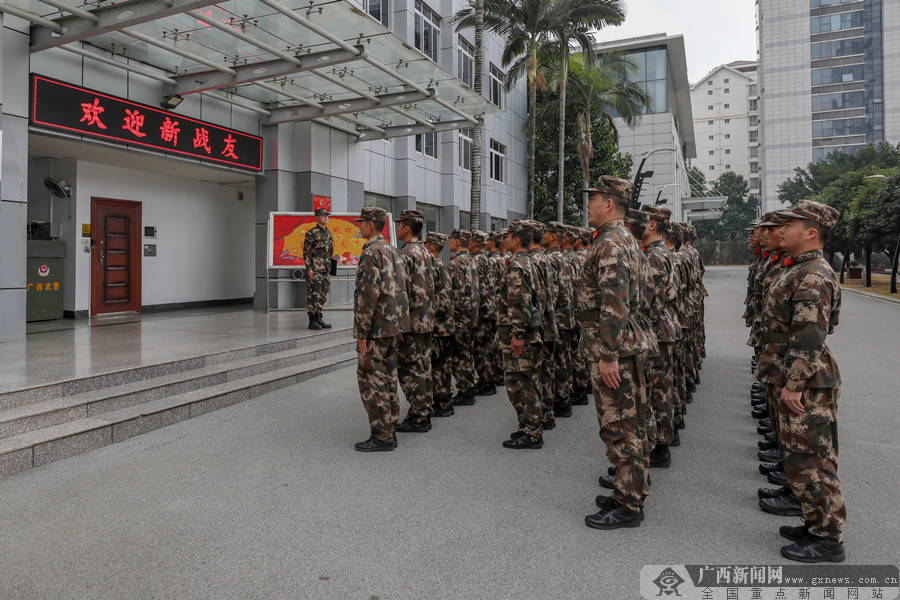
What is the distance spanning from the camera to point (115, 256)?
37.8ft

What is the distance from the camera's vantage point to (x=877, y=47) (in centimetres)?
7588

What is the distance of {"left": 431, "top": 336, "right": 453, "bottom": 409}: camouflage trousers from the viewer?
242 inches

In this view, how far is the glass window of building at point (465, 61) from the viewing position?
2095cm

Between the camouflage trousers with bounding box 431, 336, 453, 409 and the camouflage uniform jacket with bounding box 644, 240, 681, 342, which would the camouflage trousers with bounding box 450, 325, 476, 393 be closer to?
→ the camouflage trousers with bounding box 431, 336, 453, 409

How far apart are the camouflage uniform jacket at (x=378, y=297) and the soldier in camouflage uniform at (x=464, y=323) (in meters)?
1.69

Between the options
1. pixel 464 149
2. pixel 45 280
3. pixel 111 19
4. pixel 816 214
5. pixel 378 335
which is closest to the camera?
pixel 816 214

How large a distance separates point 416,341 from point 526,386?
3.74 ft

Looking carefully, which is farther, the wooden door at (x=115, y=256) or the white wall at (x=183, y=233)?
the wooden door at (x=115, y=256)

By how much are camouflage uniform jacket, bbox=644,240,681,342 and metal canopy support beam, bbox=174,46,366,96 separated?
5.90 meters

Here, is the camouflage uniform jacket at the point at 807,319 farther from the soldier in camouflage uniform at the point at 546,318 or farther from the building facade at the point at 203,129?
the building facade at the point at 203,129

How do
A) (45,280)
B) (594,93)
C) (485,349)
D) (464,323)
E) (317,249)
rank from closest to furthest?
(464,323) < (485,349) < (317,249) < (45,280) < (594,93)

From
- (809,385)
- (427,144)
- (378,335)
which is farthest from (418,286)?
(427,144)

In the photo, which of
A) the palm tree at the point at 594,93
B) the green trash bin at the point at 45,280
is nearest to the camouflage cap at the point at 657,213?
the green trash bin at the point at 45,280

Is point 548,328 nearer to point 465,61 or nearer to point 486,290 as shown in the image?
point 486,290
